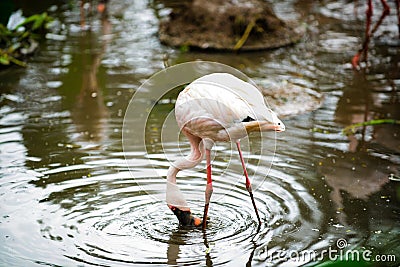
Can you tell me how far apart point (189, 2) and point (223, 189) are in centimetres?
Result: 558

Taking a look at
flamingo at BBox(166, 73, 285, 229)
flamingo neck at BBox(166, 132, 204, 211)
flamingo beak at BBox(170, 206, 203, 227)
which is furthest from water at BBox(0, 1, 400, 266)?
flamingo at BBox(166, 73, 285, 229)

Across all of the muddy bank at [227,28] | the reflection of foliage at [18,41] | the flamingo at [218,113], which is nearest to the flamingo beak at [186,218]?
the flamingo at [218,113]

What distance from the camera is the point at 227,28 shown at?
32.3 feet

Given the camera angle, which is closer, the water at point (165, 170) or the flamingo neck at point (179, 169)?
the water at point (165, 170)

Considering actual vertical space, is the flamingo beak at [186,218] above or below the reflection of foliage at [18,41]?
above

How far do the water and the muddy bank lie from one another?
0.27 metres

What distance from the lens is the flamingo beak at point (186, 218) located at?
460 cm

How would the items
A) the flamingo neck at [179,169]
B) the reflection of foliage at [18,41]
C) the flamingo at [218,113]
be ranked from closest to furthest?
the flamingo at [218,113]
the flamingo neck at [179,169]
the reflection of foliage at [18,41]

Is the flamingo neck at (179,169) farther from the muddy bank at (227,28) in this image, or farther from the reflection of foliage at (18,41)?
the muddy bank at (227,28)

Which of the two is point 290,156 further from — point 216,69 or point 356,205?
point 216,69

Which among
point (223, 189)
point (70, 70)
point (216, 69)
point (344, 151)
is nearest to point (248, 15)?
point (216, 69)

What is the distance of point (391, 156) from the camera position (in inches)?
236

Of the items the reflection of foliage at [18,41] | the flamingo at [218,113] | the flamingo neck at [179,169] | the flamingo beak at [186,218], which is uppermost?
the flamingo at [218,113]

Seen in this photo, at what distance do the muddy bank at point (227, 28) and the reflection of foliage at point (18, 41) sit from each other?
6.21 feet
